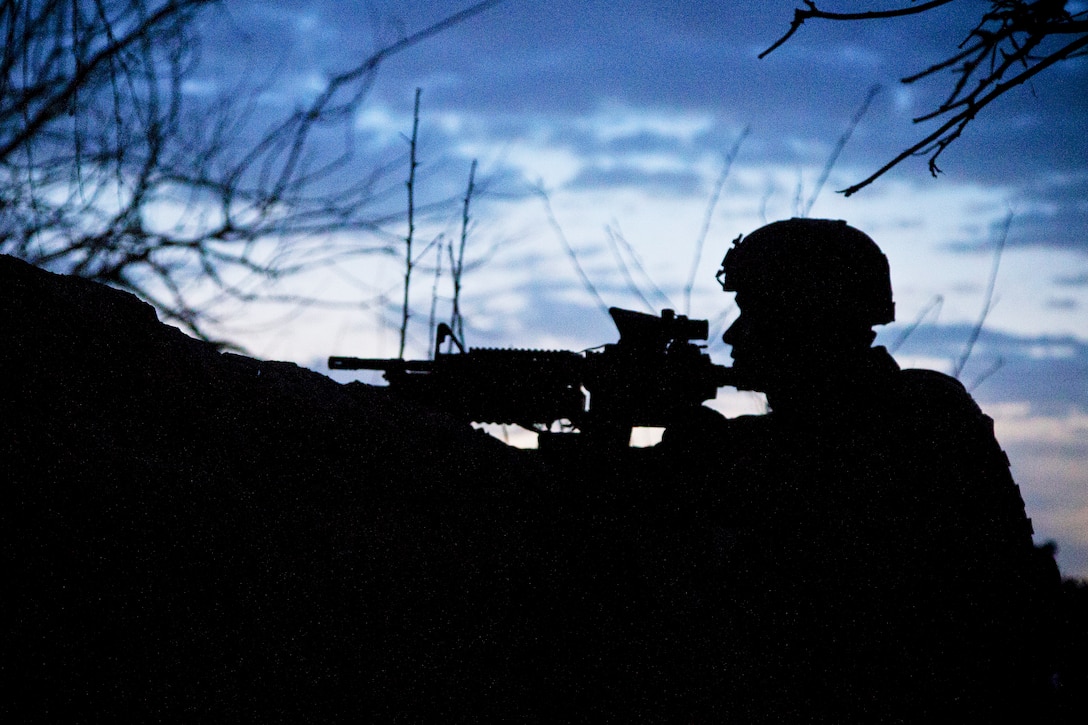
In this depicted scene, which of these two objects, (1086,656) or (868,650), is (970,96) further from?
(1086,656)

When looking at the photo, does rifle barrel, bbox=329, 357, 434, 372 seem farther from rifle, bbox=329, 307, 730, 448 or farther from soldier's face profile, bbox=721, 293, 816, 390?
soldier's face profile, bbox=721, 293, 816, 390

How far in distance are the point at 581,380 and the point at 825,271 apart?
2.07 metres

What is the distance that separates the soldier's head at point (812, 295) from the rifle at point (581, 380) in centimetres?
71

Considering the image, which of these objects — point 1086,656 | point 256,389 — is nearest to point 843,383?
point 1086,656

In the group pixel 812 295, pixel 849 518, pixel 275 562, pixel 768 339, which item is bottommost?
pixel 275 562

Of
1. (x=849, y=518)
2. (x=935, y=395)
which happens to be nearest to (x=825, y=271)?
(x=935, y=395)

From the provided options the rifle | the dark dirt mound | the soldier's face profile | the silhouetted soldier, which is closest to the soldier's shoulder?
the silhouetted soldier

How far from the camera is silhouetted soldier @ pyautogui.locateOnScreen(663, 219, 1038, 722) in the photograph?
4598 mm

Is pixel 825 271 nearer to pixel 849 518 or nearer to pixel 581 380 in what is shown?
pixel 849 518

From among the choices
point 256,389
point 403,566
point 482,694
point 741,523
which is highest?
point 256,389

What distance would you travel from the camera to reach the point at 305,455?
14.2ft

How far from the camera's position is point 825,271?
5.75 metres

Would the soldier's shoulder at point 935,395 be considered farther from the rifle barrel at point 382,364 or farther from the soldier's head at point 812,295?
the rifle barrel at point 382,364

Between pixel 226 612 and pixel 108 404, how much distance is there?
101 cm
